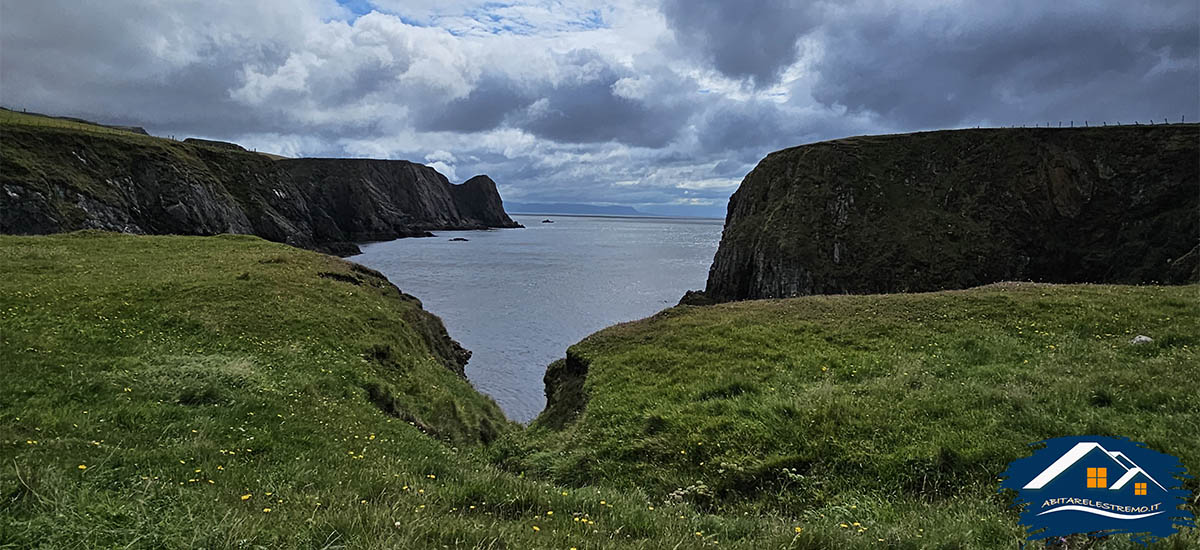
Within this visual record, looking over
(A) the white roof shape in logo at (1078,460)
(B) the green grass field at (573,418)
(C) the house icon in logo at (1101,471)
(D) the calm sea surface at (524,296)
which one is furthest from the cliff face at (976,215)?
(C) the house icon in logo at (1101,471)

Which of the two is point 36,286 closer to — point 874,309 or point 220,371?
point 220,371

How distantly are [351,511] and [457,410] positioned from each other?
16.7 m

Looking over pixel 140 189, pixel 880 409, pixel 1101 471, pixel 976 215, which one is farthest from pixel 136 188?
pixel 976 215

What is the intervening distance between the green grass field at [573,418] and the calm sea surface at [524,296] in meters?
12.3

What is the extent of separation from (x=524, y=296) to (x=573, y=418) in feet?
172

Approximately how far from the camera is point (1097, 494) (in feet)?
18.6

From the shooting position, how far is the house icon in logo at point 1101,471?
19.0ft

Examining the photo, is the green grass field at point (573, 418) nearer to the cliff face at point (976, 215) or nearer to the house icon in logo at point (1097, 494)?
the house icon in logo at point (1097, 494)

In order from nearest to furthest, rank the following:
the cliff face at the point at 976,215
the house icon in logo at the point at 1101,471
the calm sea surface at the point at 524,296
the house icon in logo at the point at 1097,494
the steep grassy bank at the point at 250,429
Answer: the steep grassy bank at the point at 250,429, the house icon in logo at the point at 1097,494, the house icon in logo at the point at 1101,471, the calm sea surface at the point at 524,296, the cliff face at the point at 976,215

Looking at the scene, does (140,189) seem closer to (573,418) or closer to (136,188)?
(136,188)

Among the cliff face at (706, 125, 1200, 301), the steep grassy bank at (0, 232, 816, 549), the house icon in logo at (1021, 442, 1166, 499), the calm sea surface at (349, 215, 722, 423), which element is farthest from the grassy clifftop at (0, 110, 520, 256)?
the house icon in logo at (1021, 442, 1166, 499)

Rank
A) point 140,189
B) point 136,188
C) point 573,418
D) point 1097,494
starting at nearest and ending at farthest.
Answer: point 1097,494, point 573,418, point 136,188, point 140,189

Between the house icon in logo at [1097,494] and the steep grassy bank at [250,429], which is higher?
the house icon in logo at [1097,494]

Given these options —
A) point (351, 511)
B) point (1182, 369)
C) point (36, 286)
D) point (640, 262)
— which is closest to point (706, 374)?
point (1182, 369)
